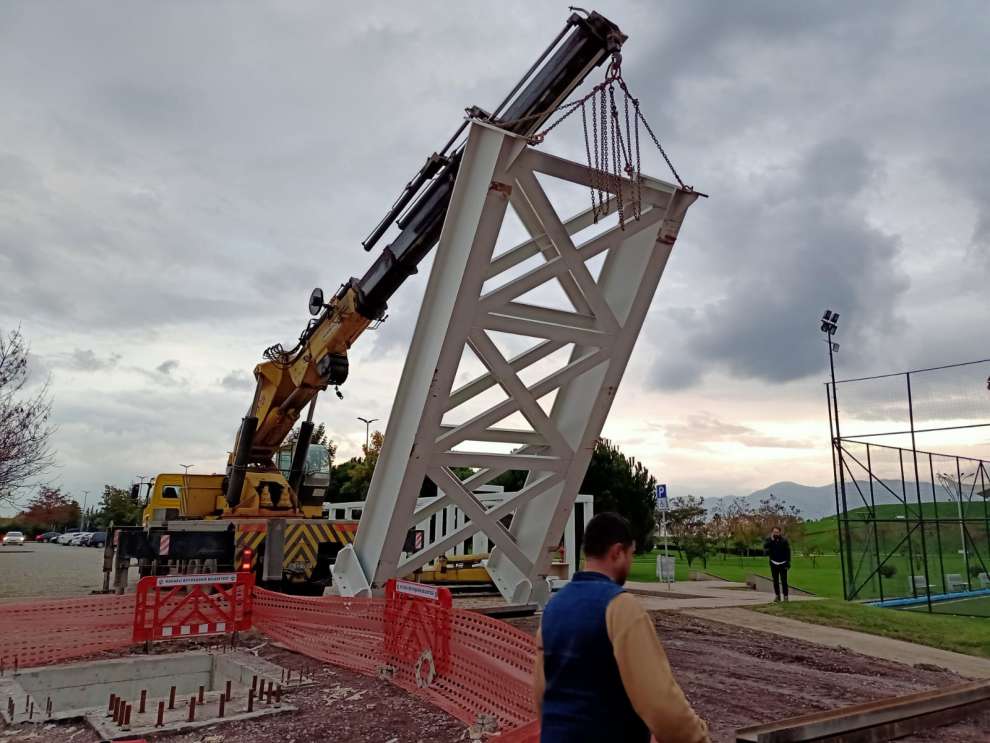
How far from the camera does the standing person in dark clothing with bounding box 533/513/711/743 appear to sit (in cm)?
209

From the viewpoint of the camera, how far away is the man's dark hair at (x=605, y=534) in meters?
2.44

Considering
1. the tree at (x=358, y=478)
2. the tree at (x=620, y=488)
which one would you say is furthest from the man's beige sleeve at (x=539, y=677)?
the tree at (x=358, y=478)

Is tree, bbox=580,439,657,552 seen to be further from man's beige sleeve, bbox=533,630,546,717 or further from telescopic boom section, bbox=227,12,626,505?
man's beige sleeve, bbox=533,630,546,717

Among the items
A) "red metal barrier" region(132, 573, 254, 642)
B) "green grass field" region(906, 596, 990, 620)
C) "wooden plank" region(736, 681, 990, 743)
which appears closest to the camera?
"wooden plank" region(736, 681, 990, 743)

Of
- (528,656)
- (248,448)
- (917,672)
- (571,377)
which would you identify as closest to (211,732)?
(528,656)

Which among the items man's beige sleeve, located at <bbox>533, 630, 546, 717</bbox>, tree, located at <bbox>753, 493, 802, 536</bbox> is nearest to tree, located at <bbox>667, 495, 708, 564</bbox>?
tree, located at <bbox>753, 493, 802, 536</bbox>

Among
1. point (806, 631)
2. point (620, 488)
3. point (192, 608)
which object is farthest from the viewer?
point (620, 488)

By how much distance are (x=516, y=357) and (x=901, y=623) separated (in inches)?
340

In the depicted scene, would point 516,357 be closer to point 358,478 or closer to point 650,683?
point 650,683

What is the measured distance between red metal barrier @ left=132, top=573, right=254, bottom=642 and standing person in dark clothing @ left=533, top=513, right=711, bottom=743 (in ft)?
23.3

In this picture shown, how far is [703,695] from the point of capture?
5.99m

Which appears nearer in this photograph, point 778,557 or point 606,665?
point 606,665

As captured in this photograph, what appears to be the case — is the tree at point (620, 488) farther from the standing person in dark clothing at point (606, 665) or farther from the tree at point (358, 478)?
the standing person in dark clothing at point (606, 665)

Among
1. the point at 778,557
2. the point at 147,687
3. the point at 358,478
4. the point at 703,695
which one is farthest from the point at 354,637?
the point at 358,478
